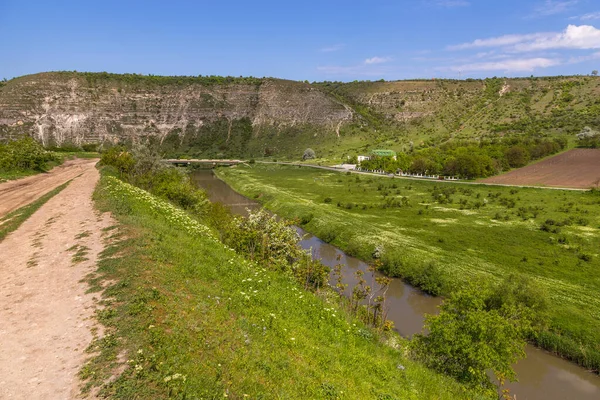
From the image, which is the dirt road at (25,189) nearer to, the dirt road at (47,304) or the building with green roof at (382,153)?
the dirt road at (47,304)

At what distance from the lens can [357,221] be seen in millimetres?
61531

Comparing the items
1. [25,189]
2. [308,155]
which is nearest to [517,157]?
[308,155]

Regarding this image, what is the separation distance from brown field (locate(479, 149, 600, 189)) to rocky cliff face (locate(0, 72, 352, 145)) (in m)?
103

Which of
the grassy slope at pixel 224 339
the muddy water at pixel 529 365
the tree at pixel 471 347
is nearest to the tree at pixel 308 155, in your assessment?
the muddy water at pixel 529 365

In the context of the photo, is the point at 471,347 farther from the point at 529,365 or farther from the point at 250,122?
the point at 250,122

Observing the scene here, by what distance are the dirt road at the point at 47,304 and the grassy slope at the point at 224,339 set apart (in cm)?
81

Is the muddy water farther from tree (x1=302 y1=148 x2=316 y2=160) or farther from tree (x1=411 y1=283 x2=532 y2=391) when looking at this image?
tree (x1=302 y1=148 x2=316 y2=160)

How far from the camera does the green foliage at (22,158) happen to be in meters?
54.6

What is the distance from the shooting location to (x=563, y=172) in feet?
320

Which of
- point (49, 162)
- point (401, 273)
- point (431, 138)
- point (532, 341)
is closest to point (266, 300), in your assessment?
point (532, 341)

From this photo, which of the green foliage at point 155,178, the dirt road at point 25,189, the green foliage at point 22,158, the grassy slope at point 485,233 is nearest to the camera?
the grassy slope at point 485,233

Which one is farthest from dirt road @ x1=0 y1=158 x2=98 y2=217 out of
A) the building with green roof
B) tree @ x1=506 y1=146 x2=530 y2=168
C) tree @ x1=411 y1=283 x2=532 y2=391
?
tree @ x1=506 y1=146 x2=530 y2=168

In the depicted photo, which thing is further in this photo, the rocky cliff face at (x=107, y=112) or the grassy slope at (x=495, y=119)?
the rocky cliff face at (x=107, y=112)

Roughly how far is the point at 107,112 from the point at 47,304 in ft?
644
